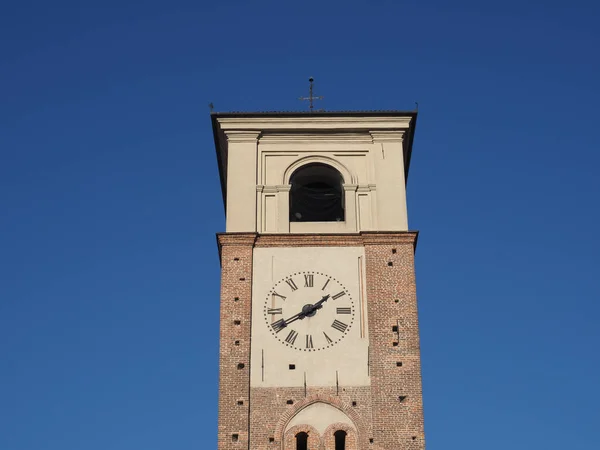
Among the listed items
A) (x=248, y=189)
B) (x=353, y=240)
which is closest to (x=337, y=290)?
(x=353, y=240)

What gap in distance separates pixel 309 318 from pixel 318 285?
1303 mm

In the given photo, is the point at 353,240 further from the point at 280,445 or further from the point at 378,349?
the point at 280,445

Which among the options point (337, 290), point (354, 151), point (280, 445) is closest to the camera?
point (280, 445)

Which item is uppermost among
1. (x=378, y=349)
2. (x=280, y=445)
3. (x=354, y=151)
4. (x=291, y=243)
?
(x=354, y=151)

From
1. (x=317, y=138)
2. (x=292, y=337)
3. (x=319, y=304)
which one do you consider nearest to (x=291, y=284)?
(x=319, y=304)

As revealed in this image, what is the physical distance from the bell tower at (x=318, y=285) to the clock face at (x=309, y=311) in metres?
0.04

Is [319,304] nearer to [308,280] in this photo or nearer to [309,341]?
[308,280]

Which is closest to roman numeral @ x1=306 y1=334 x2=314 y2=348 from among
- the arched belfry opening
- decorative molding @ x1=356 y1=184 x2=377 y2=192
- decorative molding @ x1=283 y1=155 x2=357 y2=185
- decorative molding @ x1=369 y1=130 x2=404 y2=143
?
the arched belfry opening

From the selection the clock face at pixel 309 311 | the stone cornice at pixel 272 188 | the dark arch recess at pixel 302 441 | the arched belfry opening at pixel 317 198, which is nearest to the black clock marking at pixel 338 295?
the clock face at pixel 309 311

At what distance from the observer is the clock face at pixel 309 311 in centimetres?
4494

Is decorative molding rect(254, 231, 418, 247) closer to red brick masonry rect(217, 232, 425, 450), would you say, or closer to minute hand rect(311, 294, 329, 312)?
red brick masonry rect(217, 232, 425, 450)

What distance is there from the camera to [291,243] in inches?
1848

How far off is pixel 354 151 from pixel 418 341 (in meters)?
8.07

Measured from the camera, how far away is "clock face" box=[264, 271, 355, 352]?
4494cm
